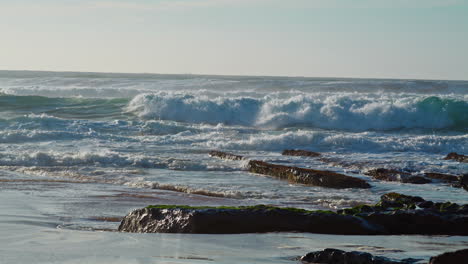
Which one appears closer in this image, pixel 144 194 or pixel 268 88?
pixel 144 194

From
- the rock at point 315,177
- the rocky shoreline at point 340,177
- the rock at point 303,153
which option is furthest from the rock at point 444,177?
the rock at point 303,153

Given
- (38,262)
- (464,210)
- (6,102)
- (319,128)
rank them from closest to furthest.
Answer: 1. (38,262)
2. (464,210)
3. (319,128)
4. (6,102)

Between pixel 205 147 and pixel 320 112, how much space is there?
1006 centimetres

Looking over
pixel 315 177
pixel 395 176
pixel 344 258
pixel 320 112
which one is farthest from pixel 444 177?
pixel 320 112

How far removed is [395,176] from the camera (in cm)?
1060

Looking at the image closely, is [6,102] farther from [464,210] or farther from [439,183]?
[464,210]

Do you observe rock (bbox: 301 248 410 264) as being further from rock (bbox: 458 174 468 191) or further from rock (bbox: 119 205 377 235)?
rock (bbox: 458 174 468 191)

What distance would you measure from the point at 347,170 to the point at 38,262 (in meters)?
8.57

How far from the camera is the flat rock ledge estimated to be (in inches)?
210

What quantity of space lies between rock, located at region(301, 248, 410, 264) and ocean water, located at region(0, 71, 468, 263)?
2.34m

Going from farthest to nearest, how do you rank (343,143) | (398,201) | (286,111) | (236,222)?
(286,111), (343,143), (398,201), (236,222)

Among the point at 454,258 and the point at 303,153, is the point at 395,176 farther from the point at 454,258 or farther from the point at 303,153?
the point at 454,258

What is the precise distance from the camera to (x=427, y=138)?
17.0 metres

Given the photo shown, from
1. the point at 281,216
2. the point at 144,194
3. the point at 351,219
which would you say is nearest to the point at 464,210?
the point at 351,219
